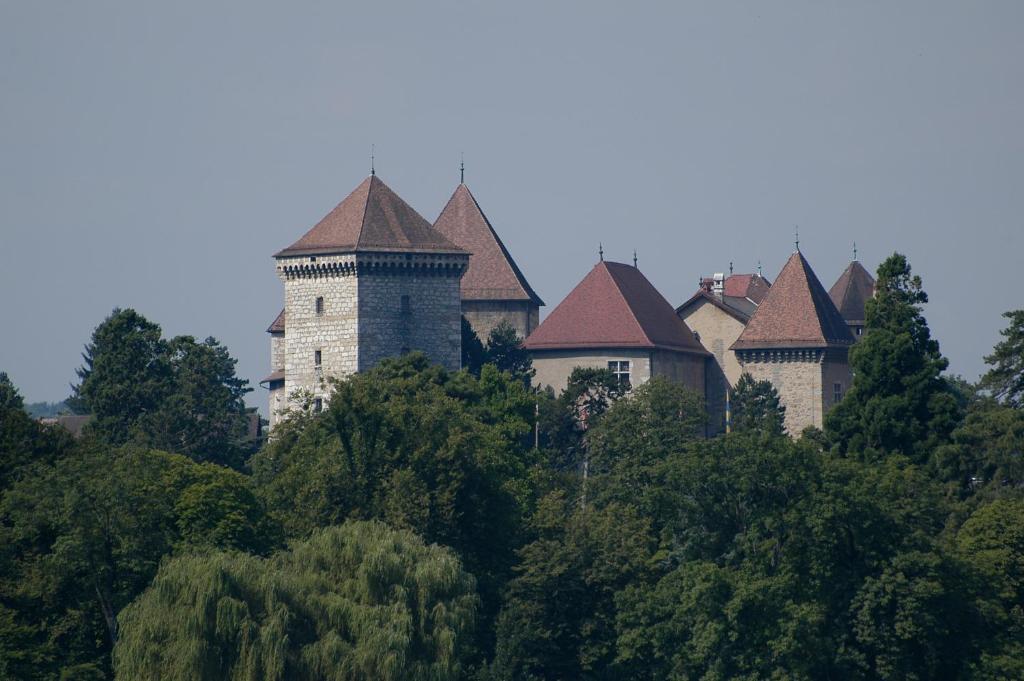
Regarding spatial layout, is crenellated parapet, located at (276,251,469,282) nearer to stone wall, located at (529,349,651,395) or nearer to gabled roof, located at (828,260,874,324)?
stone wall, located at (529,349,651,395)

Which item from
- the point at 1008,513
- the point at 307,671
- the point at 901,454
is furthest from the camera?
the point at 901,454

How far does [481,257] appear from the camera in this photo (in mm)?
100375

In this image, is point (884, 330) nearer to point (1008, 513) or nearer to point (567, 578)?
point (1008, 513)

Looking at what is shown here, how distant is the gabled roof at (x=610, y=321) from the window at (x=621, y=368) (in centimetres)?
64

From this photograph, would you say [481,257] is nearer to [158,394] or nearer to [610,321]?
[610,321]

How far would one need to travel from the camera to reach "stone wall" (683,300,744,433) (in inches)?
3952

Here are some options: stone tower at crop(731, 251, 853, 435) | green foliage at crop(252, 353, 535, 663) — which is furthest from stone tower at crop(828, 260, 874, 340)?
green foliage at crop(252, 353, 535, 663)

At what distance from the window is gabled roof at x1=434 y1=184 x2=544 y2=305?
6.31 metres

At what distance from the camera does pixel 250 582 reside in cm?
4934

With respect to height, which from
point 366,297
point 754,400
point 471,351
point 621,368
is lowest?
point 754,400

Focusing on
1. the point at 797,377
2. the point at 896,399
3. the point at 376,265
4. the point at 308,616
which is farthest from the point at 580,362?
the point at 308,616

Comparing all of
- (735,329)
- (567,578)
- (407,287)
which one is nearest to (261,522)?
(567,578)

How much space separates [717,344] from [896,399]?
35892mm

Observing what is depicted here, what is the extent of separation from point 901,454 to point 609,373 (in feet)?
79.8
